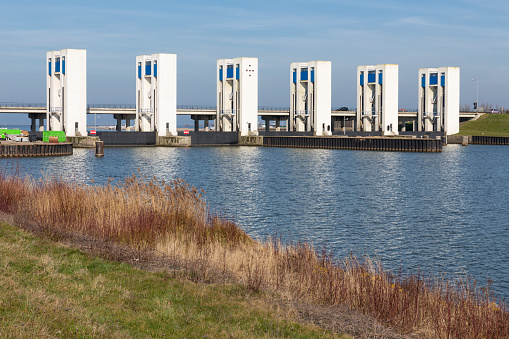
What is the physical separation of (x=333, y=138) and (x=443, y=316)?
101 meters

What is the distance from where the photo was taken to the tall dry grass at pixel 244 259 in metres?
11.2

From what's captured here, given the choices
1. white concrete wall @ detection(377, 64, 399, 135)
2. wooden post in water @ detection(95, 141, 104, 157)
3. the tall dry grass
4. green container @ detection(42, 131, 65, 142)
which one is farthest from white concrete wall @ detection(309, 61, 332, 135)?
the tall dry grass

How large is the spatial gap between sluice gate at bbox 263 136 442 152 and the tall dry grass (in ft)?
289

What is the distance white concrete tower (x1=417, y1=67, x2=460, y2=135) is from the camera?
123562 mm

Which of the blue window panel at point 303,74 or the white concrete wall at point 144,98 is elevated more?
the blue window panel at point 303,74

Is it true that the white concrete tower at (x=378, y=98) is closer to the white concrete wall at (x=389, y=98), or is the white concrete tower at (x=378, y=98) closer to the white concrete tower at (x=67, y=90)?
the white concrete wall at (x=389, y=98)

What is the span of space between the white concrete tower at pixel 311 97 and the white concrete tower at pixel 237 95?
924cm

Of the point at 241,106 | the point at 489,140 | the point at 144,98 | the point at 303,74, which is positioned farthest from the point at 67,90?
the point at 489,140

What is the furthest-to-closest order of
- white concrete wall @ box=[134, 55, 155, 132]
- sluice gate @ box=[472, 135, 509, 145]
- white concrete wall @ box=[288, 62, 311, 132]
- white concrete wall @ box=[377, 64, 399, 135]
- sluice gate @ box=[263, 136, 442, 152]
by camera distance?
sluice gate @ box=[472, 135, 509, 145] < white concrete wall @ box=[377, 64, 399, 135] < white concrete wall @ box=[288, 62, 311, 132] < sluice gate @ box=[263, 136, 442, 152] < white concrete wall @ box=[134, 55, 155, 132]

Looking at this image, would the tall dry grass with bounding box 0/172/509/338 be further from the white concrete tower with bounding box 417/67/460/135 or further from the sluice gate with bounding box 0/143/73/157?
the white concrete tower with bounding box 417/67/460/135

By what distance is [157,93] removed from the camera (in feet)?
332

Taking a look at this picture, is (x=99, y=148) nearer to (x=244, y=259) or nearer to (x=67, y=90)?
(x=67, y=90)

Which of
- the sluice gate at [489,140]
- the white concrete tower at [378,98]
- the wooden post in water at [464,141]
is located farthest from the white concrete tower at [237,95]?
the sluice gate at [489,140]

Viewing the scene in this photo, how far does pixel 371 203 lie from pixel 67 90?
67.1 meters
